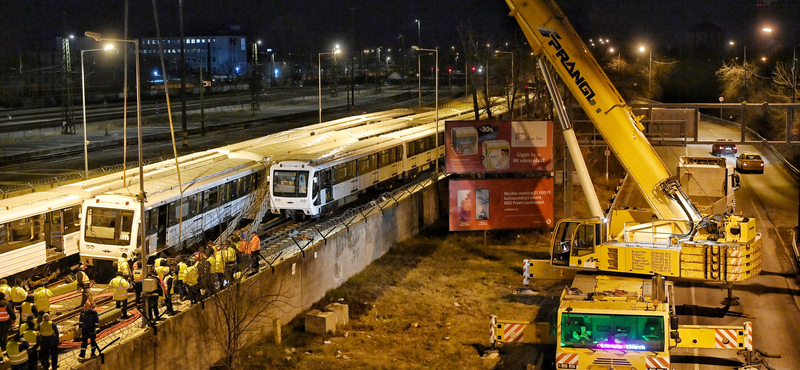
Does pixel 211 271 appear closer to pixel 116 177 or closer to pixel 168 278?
pixel 168 278

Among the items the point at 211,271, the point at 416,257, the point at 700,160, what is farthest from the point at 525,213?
the point at 211,271

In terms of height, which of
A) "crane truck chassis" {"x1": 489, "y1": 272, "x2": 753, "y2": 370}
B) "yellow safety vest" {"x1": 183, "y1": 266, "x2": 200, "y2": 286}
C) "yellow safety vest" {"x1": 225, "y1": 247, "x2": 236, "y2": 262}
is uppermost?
"yellow safety vest" {"x1": 225, "y1": 247, "x2": 236, "y2": 262}

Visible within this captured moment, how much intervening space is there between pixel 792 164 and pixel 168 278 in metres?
49.1

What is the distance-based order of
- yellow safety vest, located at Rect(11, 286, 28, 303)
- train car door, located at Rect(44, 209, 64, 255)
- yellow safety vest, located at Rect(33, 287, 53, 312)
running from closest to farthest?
yellow safety vest, located at Rect(33, 287, 53, 312) < yellow safety vest, located at Rect(11, 286, 28, 303) < train car door, located at Rect(44, 209, 64, 255)

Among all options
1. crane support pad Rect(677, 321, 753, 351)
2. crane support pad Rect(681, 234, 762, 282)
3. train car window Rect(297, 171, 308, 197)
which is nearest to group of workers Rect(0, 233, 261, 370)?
train car window Rect(297, 171, 308, 197)

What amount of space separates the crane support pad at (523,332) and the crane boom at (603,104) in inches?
232

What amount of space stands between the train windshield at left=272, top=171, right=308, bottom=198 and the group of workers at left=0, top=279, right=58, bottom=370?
41.7 feet

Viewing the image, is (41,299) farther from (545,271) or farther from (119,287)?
(545,271)

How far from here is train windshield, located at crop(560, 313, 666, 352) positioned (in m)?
14.1

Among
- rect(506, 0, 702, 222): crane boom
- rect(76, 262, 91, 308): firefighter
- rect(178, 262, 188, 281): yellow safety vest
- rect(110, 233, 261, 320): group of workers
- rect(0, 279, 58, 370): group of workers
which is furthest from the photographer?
rect(506, 0, 702, 222): crane boom

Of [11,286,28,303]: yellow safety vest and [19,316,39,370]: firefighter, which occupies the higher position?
[11,286,28,303]: yellow safety vest

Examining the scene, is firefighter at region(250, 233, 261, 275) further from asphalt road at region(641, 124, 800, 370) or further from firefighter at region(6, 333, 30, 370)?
asphalt road at region(641, 124, 800, 370)

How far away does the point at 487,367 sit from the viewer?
61.6 feet

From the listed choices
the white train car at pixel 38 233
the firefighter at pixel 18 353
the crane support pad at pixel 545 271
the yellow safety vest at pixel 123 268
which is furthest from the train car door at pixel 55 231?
the crane support pad at pixel 545 271
